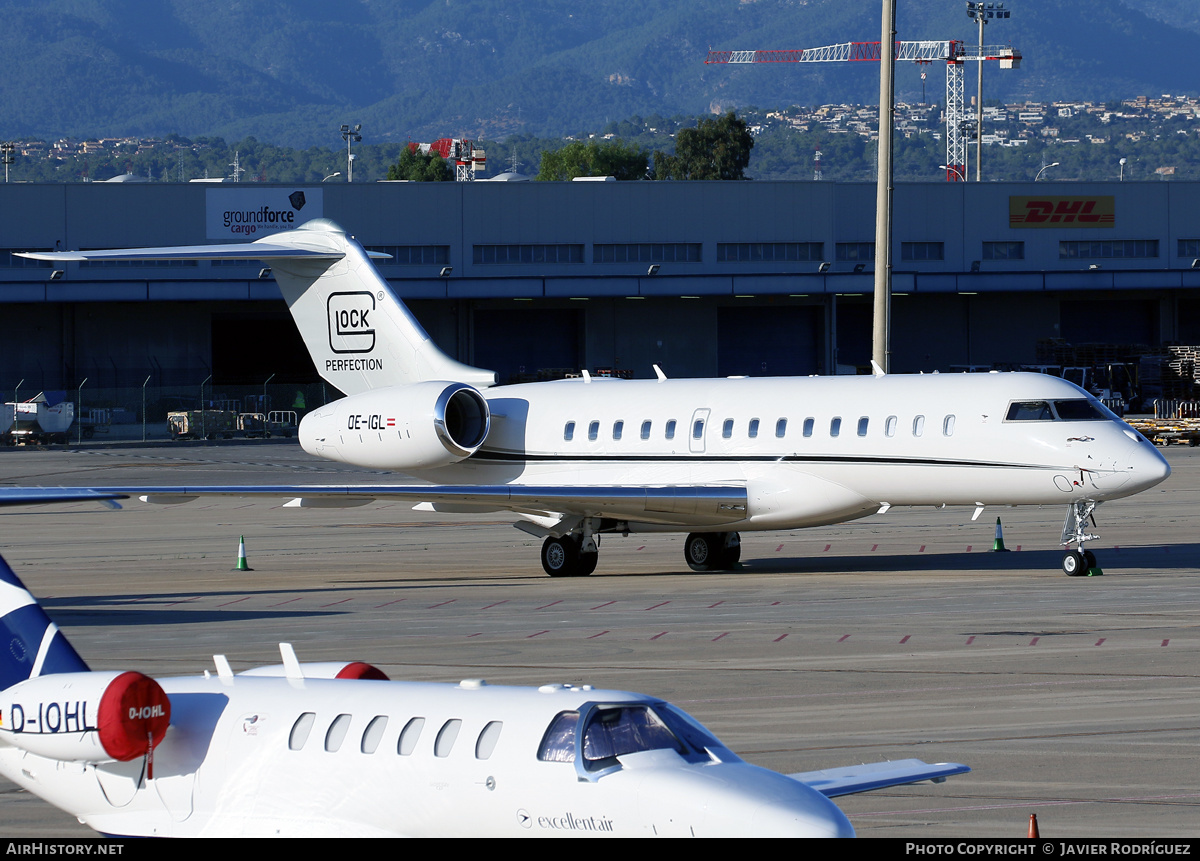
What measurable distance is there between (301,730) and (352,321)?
21793 millimetres

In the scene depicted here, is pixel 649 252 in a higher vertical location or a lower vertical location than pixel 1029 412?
higher

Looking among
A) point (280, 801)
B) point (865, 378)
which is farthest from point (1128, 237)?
point (280, 801)

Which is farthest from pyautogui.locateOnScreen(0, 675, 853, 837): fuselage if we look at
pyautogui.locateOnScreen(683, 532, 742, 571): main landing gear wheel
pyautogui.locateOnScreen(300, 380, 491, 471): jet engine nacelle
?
pyautogui.locateOnScreen(683, 532, 742, 571): main landing gear wheel

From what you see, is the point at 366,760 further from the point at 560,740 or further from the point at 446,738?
the point at 560,740

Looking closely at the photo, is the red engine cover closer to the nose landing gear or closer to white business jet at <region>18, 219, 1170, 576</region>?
white business jet at <region>18, 219, 1170, 576</region>

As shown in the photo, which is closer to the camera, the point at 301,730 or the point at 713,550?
the point at 301,730

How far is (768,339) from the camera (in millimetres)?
80812

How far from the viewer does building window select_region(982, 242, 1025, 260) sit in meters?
80.2

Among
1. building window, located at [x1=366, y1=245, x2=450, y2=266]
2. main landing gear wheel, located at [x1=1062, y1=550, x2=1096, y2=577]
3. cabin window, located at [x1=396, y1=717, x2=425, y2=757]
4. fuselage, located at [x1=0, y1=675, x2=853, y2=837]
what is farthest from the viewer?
building window, located at [x1=366, y1=245, x2=450, y2=266]

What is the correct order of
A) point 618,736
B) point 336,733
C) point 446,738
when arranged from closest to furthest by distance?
point 618,736 → point 446,738 → point 336,733

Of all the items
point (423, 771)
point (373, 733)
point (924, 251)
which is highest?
point (924, 251)

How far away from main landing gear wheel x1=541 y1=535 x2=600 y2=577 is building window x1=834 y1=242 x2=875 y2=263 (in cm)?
5525

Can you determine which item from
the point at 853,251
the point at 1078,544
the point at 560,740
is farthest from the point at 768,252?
the point at 560,740

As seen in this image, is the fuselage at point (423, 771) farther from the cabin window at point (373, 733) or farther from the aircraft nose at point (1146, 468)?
the aircraft nose at point (1146, 468)
